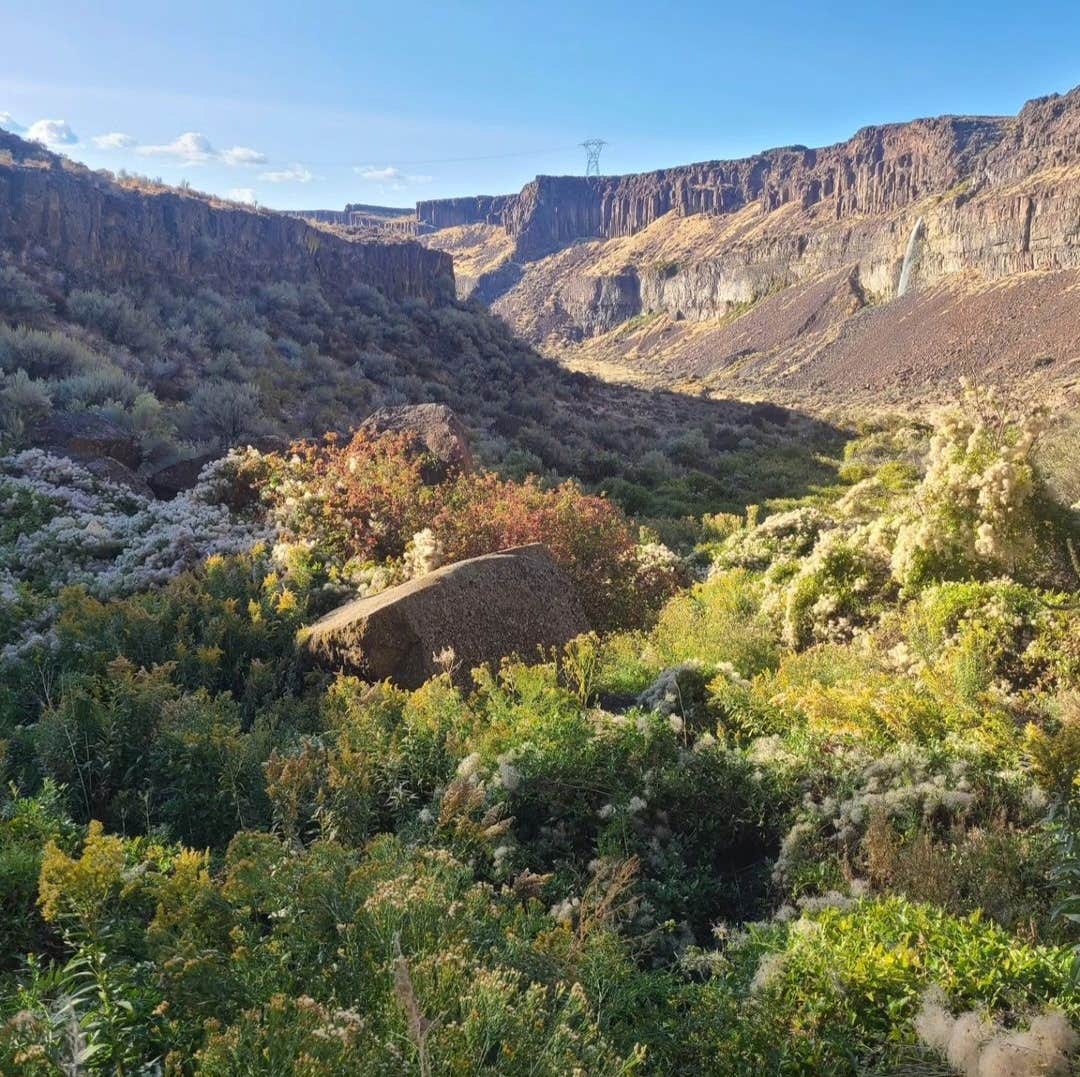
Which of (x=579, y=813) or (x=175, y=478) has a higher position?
(x=175, y=478)

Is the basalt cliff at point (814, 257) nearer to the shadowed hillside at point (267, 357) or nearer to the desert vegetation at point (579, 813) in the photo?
the shadowed hillside at point (267, 357)

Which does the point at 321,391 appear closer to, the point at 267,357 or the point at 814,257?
the point at 267,357

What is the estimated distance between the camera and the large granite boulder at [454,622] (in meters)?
5.88

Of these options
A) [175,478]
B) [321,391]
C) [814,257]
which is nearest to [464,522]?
[175,478]

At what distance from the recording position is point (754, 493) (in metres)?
20.0

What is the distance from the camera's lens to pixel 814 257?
10162cm

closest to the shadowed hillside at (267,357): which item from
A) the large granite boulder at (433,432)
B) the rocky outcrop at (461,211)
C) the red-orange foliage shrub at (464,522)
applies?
the large granite boulder at (433,432)

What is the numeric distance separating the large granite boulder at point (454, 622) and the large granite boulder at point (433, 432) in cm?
360

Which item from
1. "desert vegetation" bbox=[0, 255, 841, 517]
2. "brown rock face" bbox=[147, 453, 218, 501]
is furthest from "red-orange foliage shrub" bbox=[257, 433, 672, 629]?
"desert vegetation" bbox=[0, 255, 841, 517]

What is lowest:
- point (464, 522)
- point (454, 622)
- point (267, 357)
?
point (454, 622)

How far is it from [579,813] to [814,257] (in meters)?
110

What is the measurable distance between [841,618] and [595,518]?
3094 millimetres

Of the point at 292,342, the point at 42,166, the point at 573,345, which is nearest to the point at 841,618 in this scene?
the point at 292,342

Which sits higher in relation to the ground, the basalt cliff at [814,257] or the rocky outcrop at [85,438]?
the basalt cliff at [814,257]
